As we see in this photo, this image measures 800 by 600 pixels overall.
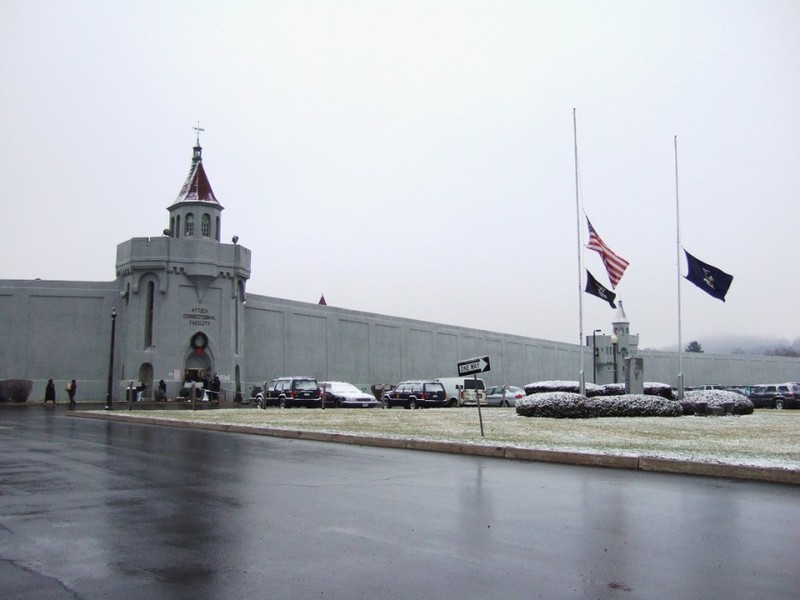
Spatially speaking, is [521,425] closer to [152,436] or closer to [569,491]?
[152,436]

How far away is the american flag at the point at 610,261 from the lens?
106 feet

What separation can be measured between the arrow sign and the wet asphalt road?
4508 mm

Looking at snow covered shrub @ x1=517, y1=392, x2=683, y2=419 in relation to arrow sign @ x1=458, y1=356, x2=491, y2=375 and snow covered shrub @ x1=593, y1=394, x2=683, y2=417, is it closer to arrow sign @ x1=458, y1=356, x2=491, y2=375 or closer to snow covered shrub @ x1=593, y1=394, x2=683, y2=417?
snow covered shrub @ x1=593, y1=394, x2=683, y2=417

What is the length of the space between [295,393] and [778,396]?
97.5 feet

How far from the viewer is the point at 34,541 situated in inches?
266

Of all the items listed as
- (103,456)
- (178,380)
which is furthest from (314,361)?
(103,456)

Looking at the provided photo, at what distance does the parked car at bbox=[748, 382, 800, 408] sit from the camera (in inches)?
1764

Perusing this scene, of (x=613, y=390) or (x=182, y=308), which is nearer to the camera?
(x=613, y=390)

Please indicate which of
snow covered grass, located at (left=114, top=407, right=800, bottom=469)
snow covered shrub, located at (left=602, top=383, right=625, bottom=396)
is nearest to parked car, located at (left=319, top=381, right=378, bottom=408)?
snow covered shrub, located at (left=602, top=383, right=625, bottom=396)

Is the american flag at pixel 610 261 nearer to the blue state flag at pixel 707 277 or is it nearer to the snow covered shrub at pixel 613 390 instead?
the blue state flag at pixel 707 277

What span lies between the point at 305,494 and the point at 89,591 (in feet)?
14.6

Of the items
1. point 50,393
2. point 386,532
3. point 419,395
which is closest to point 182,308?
point 50,393

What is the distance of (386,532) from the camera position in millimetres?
7215

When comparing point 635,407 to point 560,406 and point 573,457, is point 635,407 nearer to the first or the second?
point 560,406
